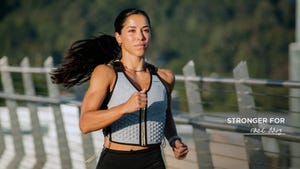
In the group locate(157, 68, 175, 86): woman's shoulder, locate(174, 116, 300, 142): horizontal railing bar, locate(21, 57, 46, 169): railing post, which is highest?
locate(157, 68, 175, 86): woman's shoulder

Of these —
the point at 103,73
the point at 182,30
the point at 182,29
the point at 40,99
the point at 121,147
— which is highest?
the point at 103,73

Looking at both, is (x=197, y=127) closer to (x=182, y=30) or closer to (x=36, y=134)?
(x=36, y=134)

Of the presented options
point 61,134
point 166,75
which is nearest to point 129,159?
point 166,75

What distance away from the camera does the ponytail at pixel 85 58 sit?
18.3 ft

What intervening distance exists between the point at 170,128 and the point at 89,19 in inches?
4804

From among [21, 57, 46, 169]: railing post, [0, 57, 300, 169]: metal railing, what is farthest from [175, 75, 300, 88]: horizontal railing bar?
[21, 57, 46, 169]: railing post

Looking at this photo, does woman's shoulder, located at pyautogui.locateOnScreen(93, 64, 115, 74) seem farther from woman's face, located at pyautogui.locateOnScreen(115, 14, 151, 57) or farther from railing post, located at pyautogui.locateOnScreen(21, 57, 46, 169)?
railing post, located at pyautogui.locateOnScreen(21, 57, 46, 169)

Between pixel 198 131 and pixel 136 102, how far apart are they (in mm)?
2457

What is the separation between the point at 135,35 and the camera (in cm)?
514

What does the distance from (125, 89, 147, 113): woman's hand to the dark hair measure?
0.91 meters

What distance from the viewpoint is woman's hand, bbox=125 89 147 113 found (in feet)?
15.3

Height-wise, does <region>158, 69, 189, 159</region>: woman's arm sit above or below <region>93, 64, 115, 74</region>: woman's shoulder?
A: below

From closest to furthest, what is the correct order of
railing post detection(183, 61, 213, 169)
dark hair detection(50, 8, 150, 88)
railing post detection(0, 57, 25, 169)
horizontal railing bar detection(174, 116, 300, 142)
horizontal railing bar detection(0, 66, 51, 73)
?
dark hair detection(50, 8, 150, 88) → horizontal railing bar detection(174, 116, 300, 142) → railing post detection(183, 61, 213, 169) → horizontal railing bar detection(0, 66, 51, 73) → railing post detection(0, 57, 25, 169)

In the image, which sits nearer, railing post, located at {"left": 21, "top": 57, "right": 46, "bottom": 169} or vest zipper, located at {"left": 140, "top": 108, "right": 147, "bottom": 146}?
vest zipper, located at {"left": 140, "top": 108, "right": 147, "bottom": 146}
